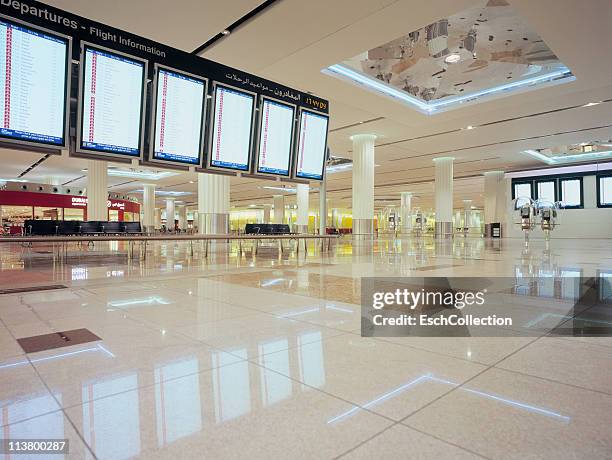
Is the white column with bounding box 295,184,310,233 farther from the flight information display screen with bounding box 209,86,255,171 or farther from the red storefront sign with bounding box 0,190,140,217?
the flight information display screen with bounding box 209,86,255,171

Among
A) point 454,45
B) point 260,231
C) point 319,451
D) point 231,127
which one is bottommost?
point 319,451

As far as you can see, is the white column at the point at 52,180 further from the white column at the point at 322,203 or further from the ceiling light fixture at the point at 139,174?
the white column at the point at 322,203

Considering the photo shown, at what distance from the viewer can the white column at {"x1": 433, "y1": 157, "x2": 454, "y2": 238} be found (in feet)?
72.3

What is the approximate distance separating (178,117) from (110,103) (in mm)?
1102

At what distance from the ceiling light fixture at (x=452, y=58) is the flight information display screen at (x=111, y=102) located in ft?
26.6

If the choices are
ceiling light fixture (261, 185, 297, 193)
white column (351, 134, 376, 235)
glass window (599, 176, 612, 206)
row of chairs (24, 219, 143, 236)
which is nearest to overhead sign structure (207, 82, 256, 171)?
row of chairs (24, 219, 143, 236)


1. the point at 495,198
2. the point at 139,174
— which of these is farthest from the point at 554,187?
the point at 139,174

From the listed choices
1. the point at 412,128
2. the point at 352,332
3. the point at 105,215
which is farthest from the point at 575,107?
the point at 105,215

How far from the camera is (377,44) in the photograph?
7879 millimetres

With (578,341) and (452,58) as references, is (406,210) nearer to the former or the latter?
(452,58)

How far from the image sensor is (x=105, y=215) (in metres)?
17.0

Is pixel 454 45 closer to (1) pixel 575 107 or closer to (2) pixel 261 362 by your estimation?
(1) pixel 575 107

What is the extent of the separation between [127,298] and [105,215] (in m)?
15.2

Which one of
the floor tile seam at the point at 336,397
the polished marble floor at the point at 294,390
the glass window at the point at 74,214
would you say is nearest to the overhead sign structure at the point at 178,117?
the polished marble floor at the point at 294,390
